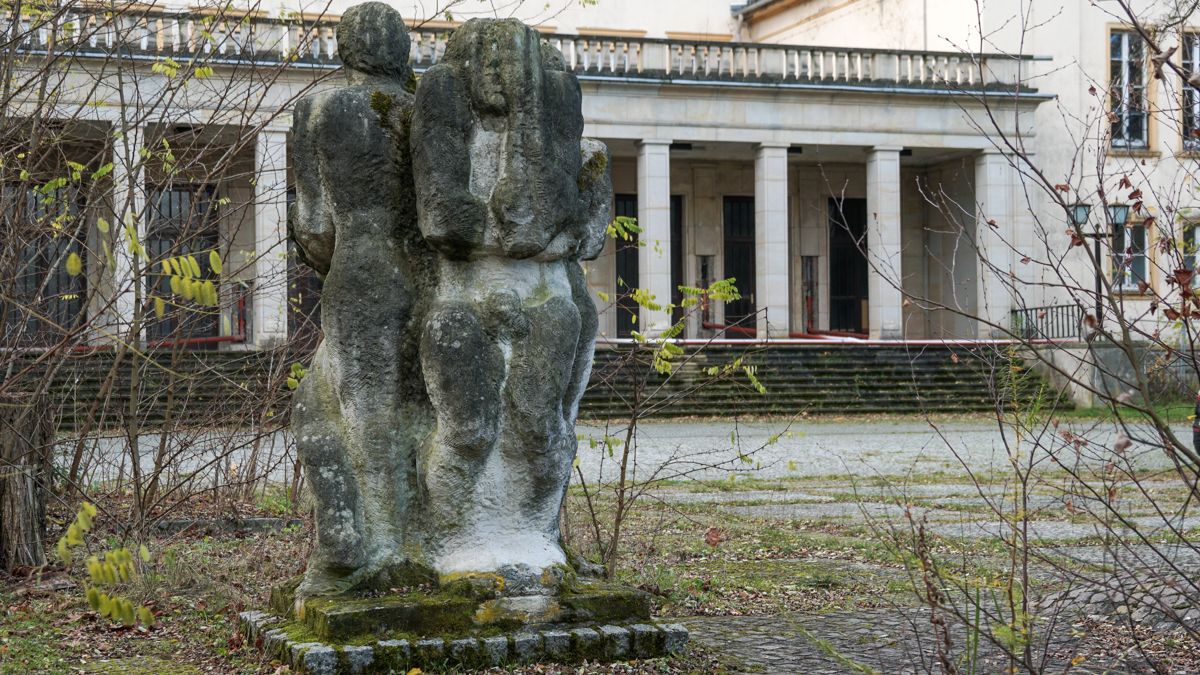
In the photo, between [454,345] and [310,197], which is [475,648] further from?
[310,197]

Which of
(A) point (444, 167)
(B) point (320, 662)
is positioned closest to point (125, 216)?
(A) point (444, 167)

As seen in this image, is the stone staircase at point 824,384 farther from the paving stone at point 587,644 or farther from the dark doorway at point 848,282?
the paving stone at point 587,644

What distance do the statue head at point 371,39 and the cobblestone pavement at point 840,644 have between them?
105 inches

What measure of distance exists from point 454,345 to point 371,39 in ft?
4.26

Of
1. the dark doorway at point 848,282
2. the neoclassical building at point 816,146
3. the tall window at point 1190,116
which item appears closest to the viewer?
the tall window at point 1190,116

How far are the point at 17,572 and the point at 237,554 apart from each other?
130 centimetres

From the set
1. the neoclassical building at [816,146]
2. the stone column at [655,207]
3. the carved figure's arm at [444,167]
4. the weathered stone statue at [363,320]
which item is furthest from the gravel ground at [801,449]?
the stone column at [655,207]

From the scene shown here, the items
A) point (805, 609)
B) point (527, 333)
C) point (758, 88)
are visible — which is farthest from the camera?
point (758, 88)

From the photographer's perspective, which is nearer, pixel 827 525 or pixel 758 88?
pixel 827 525

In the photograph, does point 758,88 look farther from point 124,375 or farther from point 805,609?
point 805,609

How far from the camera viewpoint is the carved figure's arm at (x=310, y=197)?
18.0ft

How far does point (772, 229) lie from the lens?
35.9 m

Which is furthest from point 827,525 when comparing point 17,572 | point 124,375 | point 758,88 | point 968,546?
point 758,88

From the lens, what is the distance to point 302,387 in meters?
5.72
